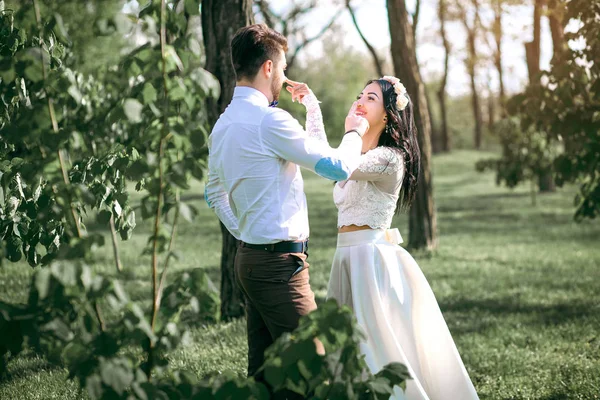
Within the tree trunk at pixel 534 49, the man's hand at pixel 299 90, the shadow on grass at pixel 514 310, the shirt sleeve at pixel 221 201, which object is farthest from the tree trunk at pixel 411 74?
the tree trunk at pixel 534 49

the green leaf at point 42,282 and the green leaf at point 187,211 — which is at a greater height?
the green leaf at point 187,211

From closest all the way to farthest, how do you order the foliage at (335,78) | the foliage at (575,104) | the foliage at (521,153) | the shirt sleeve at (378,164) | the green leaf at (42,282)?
the green leaf at (42,282) < the shirt sleeve at (378,164) < the foliage at (575,104) < the foliage at (521,153) < the foliage at (335,78)

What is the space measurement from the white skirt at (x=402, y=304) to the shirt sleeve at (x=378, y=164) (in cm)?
34

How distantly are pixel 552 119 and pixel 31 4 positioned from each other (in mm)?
5252

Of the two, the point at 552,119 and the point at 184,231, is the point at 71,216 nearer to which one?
the point at 552,119

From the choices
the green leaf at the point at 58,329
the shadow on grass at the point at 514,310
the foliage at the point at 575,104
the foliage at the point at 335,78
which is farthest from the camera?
the foliage at the point at 335,78

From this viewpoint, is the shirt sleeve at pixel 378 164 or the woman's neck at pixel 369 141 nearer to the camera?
the shirt sleeve at pixel 378 164

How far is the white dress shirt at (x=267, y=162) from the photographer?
2.91 m

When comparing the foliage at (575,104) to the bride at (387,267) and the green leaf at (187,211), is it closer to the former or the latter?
the bride at (387,267)

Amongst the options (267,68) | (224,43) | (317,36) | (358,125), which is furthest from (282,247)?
(317,36)

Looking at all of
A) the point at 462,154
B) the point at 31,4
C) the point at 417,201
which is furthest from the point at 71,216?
the point at 462,154

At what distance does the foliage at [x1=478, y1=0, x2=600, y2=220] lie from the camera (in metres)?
5.68

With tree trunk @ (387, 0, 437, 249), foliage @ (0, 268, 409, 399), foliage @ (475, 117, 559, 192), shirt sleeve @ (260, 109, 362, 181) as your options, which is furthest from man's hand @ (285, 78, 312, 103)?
foliage @ (475, 117, 559, 192)

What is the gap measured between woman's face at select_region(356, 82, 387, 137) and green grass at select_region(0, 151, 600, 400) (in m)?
1.67
